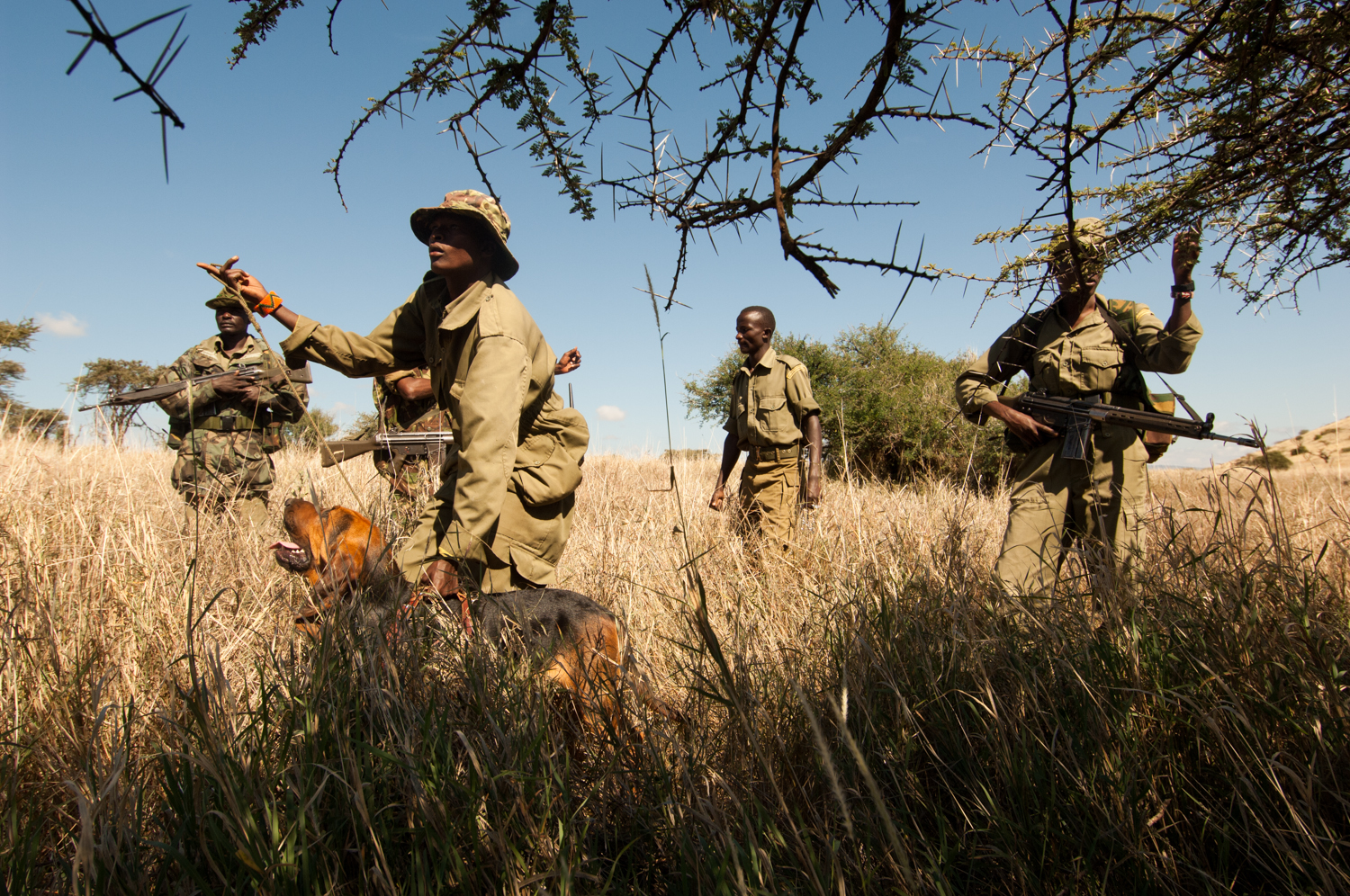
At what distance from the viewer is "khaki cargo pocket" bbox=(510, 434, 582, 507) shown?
104 inches

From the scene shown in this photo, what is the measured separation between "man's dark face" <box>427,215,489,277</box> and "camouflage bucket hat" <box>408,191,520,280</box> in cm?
4

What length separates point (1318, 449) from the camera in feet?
47.1

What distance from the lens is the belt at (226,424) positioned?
5594mm

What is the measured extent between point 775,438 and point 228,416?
173 inches

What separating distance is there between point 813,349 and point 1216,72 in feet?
37.6

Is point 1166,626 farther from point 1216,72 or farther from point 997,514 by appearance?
point 997,514

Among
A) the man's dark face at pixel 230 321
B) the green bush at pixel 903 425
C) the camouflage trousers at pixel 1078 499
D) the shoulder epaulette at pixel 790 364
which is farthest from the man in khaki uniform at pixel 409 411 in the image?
the green bush at pixel 903 425

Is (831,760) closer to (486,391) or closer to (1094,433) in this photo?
(486,391)

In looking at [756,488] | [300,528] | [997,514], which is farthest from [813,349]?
[300,528]

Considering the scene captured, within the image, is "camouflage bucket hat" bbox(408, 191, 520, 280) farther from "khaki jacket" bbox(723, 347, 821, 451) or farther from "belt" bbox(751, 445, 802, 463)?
"belt" bbox(751, 445, 802, 463)

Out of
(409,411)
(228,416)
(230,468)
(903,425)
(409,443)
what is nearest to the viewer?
(409,443)

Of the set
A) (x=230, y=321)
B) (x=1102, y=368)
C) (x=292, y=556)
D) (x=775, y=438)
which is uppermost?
(x=230, y=321)

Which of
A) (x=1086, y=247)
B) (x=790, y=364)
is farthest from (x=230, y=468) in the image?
(x=1086, y=247)

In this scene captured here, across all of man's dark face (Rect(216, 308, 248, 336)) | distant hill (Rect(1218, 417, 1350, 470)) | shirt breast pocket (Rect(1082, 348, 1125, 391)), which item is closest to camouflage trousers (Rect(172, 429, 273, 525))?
man's dark face (Rect(216, 308, 248, 336))
